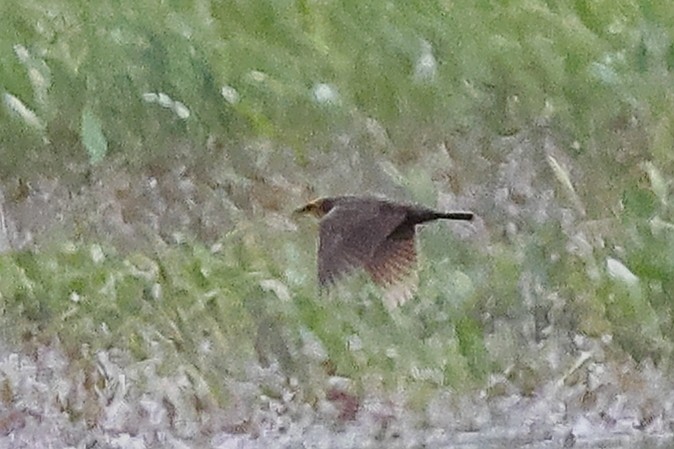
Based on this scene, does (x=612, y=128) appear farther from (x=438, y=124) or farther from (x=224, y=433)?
(x=224, y=433)

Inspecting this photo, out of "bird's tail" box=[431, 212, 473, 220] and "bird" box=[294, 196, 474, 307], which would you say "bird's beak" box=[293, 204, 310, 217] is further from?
"bird's tail" box=[431, 212, 473, 220]

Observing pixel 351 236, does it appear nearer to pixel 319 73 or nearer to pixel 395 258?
pixel 395 258

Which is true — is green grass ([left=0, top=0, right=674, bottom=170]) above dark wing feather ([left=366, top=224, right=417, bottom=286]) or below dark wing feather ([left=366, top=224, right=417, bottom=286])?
above

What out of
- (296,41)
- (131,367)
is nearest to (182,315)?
(131,367)

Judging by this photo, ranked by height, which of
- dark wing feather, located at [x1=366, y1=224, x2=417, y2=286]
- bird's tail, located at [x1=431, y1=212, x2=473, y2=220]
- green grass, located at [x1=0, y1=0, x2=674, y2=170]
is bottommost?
dark wing feather, located at [x1=366, y1=224, x2=417, y2=286]

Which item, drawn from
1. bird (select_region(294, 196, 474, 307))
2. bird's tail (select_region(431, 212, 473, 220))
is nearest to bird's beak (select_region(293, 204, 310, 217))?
bird (select_region(294, 196, 474, 307))

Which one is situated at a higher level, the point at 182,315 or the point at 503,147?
the point at 503,147

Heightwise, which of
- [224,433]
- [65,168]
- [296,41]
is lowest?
[224,433]

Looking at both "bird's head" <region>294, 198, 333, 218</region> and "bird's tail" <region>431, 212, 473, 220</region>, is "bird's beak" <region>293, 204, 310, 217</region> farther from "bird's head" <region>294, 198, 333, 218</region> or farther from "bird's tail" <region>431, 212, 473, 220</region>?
"bird's tail" <region>431, 212, 473, 220</region>
